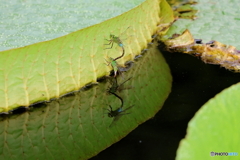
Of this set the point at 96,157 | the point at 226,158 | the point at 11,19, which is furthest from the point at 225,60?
the point at 11,19

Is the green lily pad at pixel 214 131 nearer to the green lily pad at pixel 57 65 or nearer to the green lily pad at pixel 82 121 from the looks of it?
the green lily pad at pixel 82 121

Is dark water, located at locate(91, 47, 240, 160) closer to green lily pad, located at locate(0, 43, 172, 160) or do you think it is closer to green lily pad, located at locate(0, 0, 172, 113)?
green lily pad, located at locate(0, 43, 172, 160)

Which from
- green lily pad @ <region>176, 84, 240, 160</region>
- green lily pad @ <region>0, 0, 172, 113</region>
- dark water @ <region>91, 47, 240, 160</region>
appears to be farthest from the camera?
green lily pad @ <region>0, 0, 172, 113</region>

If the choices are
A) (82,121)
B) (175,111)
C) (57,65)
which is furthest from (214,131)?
(57,65)

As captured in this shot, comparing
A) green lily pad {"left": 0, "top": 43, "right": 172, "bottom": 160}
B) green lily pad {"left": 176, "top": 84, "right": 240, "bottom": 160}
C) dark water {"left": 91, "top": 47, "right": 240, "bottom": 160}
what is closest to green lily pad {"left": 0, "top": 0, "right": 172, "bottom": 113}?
green lily pad {"left": 0, "top": 43, "right": 172, "bottom": 160}

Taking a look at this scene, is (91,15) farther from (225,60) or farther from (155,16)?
(225,60)

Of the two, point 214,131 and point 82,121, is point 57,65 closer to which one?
point 82,121

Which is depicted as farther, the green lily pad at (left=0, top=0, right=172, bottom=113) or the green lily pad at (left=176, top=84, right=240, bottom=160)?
the green lily pad at (left=0, top=0, right=172, bottom=113)

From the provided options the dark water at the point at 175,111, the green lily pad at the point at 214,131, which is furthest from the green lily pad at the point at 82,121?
the green lily pad at the point at 214,131

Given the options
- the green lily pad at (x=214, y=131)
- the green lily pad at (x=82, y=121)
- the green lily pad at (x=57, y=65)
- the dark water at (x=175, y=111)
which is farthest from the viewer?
the green lily pad at (x=57, y=65)
